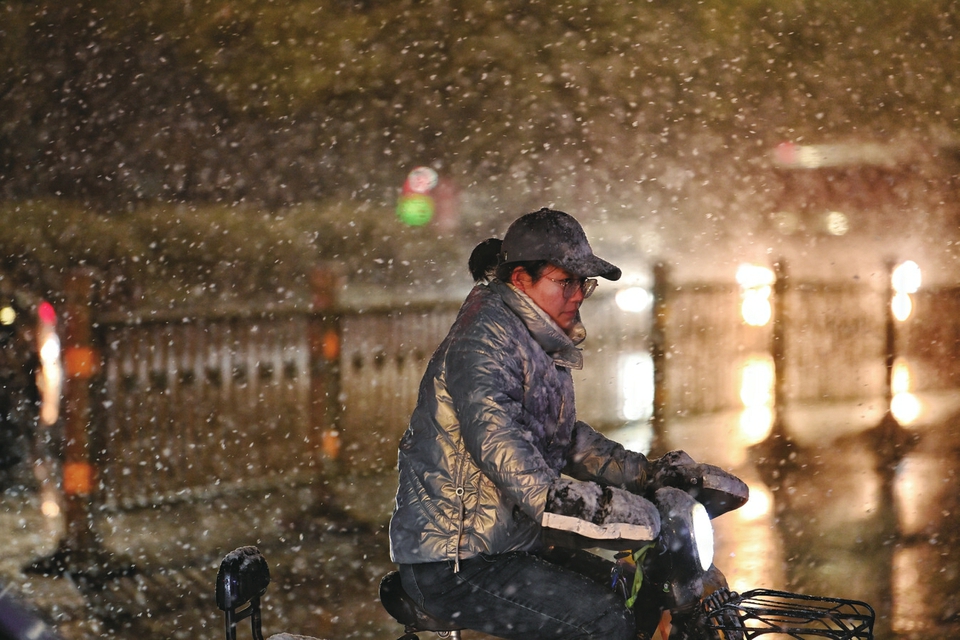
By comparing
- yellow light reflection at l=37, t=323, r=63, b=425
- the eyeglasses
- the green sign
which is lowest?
yellow light reflection at l=37, t=323, r=63, b=425

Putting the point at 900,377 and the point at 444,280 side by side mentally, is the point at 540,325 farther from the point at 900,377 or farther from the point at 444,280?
the point at 900,377

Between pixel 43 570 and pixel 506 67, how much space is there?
5.55 metres

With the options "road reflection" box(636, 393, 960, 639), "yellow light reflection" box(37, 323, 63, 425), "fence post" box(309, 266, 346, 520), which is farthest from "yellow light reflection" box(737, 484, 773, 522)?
"yellow light reflection" box(37, 323, 63, 425)

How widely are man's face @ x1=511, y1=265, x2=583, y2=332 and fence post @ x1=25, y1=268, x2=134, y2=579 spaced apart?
12.1ft

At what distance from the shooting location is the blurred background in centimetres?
505

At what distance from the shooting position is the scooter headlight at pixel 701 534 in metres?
1.71

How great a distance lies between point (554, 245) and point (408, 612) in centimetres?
90

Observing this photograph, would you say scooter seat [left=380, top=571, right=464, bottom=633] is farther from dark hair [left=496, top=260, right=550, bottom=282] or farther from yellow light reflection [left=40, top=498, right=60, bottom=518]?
yellow light reflection [left=40, top=498, right=60, bottom=518]

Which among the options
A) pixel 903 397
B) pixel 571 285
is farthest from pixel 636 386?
pixel 571 285

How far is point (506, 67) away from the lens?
790 cm

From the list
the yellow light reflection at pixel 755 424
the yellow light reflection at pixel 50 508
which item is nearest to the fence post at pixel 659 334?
the yellow light reflection at pixel 755 424

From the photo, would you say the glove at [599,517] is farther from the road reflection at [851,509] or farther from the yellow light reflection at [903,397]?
the yellow light reflection at [903,397]

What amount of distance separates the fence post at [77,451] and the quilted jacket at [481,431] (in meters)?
3.51

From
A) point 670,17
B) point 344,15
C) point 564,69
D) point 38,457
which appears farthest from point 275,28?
point 38,457
